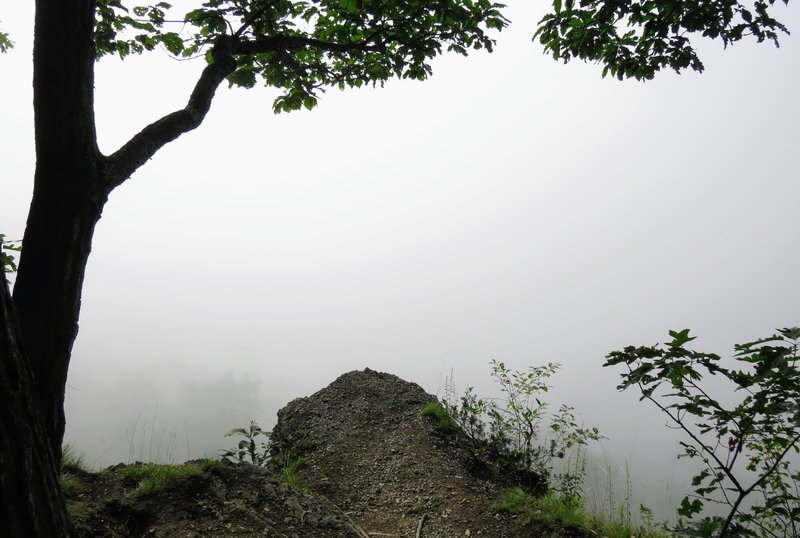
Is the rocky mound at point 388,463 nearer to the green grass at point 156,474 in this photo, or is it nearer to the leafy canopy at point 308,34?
the green grass at point 156,474

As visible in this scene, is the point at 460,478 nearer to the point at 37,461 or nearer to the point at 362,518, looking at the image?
the point at 362,518

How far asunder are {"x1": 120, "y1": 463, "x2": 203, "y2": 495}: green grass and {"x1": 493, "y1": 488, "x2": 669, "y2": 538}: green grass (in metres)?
3.09

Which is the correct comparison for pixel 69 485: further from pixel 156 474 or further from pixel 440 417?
pixel 440 417

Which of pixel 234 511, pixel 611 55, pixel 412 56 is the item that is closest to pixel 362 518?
pixel 234 511

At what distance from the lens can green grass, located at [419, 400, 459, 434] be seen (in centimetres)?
644

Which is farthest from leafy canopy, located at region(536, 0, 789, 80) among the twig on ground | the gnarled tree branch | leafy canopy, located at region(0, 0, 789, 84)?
the twig on ground

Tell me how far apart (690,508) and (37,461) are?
2.83m

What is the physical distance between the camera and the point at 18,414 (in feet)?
4.05

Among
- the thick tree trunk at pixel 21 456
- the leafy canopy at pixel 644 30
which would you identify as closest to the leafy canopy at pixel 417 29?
the leafy canopy at pixel 644 30

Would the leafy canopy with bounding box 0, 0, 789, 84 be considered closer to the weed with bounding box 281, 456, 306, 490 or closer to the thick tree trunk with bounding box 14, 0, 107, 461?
the thick tree trunk with bounding box 14, 0, 107, 461

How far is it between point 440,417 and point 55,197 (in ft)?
19.4

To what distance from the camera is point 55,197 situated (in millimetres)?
2035

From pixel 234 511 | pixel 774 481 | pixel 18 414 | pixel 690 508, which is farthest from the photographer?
pixel 234 511

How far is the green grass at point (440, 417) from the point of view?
6438 mm
